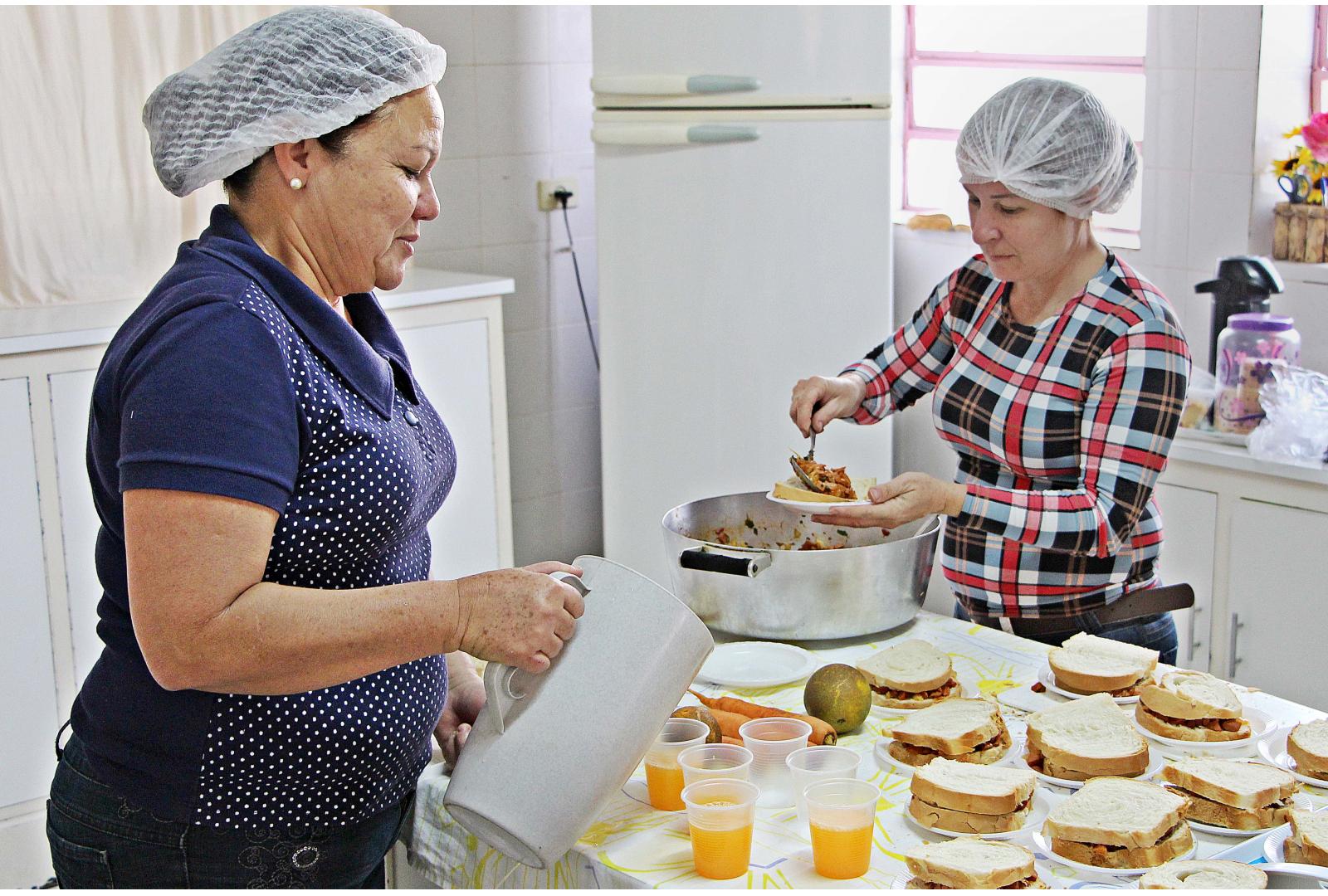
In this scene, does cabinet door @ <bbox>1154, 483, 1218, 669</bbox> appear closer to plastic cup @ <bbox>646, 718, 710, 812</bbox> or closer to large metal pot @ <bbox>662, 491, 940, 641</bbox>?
large metal pot @ <bbox>662, 491, 940, 641</bbox>

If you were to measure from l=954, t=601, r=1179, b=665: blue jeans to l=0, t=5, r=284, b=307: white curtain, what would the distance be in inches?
89.0

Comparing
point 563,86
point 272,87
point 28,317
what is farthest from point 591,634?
point 563,86

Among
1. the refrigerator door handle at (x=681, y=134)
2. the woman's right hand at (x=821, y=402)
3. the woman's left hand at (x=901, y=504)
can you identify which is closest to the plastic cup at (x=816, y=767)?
the woman's left hand at (x=901, y=504)

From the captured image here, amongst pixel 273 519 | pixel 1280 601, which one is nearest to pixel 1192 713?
pixel 273 519

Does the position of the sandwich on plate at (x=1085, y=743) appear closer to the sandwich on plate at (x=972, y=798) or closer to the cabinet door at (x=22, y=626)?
the sandwich on plate at (x=972, y=798)

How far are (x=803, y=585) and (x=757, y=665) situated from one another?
12cm

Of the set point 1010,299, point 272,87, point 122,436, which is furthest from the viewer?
point 1010,299

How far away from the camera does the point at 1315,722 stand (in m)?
1.43

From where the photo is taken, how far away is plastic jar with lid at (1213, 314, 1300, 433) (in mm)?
2775

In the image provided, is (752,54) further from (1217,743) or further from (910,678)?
(1217,743)

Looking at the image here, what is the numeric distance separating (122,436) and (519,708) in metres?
0.42

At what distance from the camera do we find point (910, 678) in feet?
5.25

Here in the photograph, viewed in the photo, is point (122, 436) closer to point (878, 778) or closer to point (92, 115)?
point (878, 778)

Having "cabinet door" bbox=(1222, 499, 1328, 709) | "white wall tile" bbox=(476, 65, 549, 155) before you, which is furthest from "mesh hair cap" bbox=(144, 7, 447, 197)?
"white wall tile" bbox=(476, 65, 549, 155)
